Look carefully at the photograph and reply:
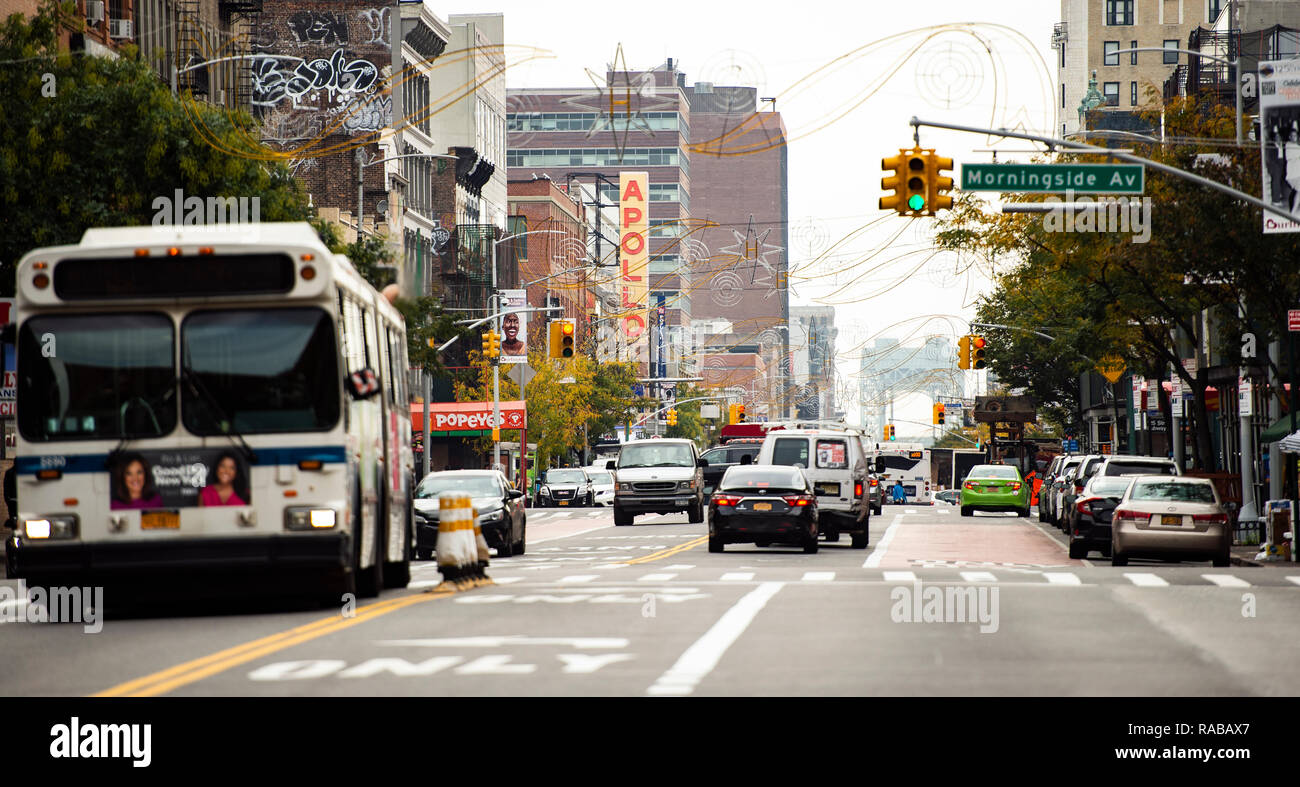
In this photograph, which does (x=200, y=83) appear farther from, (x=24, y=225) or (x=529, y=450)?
(x=529, y=450)

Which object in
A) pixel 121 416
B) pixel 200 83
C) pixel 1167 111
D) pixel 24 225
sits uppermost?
pixel 200 83

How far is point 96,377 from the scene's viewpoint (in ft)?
55.4

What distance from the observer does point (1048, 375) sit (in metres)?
88.7

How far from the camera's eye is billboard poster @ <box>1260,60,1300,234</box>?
106ft

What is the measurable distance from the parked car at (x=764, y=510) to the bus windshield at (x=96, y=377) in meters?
17.1

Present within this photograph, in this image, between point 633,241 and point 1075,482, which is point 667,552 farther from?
point 633,241

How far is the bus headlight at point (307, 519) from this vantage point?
1689cm

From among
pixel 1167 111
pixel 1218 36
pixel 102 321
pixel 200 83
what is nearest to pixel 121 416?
pixel 102 321

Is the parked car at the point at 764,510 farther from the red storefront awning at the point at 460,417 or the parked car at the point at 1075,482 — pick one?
the red storefront awning at the point at 460,417

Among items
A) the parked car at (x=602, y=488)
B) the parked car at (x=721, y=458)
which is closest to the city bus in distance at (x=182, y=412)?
the parked car at (x=721, y=458)

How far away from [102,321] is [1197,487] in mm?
19173

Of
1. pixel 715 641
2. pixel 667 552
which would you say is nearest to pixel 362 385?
pixel 715 641
